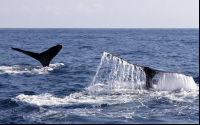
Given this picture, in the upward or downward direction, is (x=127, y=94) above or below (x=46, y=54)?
below

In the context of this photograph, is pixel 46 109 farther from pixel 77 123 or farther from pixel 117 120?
pixel 117 120

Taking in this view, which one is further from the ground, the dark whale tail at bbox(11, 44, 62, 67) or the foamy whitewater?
the dark whale tail at bbox(11, 44, 62, 67)

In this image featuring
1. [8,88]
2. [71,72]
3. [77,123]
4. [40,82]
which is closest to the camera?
[77,123]

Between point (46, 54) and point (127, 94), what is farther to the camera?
point (46, 54)

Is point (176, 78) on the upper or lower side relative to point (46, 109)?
upper

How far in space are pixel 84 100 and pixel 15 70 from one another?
1069 centimetres

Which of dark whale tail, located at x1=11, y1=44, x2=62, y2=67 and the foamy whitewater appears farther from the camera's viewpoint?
dark whale tail, located at x1=11, y1=44, x2=62, y2=67

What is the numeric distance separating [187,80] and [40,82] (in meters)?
8.77

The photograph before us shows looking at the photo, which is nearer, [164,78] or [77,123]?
[77,123]

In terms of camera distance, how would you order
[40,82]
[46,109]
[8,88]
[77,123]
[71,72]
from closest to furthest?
1. [77,123]
2. [46,109]
3. [8,88]
4. [40,82]
5. [71,72]

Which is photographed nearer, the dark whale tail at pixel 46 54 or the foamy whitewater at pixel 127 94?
the foamy whitewater at pixel 127 94

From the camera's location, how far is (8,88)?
16031 mm

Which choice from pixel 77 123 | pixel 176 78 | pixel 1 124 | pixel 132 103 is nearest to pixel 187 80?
pixel 176 78

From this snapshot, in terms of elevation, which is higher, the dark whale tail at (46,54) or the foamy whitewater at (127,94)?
the dark whale tail at (46,54)
